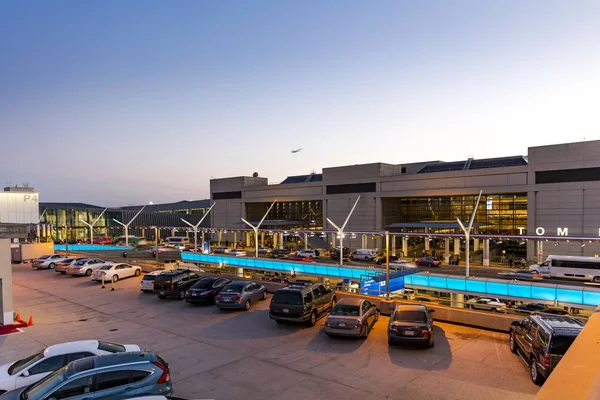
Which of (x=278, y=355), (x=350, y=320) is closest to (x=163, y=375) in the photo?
(x=278, y=355)

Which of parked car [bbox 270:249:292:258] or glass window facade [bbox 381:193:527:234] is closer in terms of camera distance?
parked car [bbox 270:249:292:258]

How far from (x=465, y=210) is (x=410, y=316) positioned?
57.0 m

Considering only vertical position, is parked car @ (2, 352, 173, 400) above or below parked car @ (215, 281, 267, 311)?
above

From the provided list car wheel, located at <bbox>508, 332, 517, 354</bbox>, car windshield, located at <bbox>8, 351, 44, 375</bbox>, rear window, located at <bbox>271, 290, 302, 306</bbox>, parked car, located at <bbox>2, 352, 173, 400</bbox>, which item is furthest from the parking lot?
car windshield, located at <bbox>8, 351, 44, 375</bbox>

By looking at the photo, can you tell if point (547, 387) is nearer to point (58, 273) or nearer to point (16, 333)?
point (16, 333)

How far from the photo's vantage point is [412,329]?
43.6 ft

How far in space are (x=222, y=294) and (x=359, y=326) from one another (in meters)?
7.99

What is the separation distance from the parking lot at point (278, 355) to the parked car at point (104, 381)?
1.77 meters

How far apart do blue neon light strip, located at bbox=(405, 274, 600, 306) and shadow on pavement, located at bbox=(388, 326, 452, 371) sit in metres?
11.9

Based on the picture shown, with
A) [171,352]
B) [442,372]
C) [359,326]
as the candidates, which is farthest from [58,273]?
[442,372]

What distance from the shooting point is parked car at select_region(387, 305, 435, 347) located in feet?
43.4

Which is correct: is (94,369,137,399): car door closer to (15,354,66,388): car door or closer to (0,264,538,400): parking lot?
(0,264,538,400): parking lot

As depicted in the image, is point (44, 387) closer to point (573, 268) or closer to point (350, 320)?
point (350, 320)

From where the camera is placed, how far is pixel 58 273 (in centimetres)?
3509
